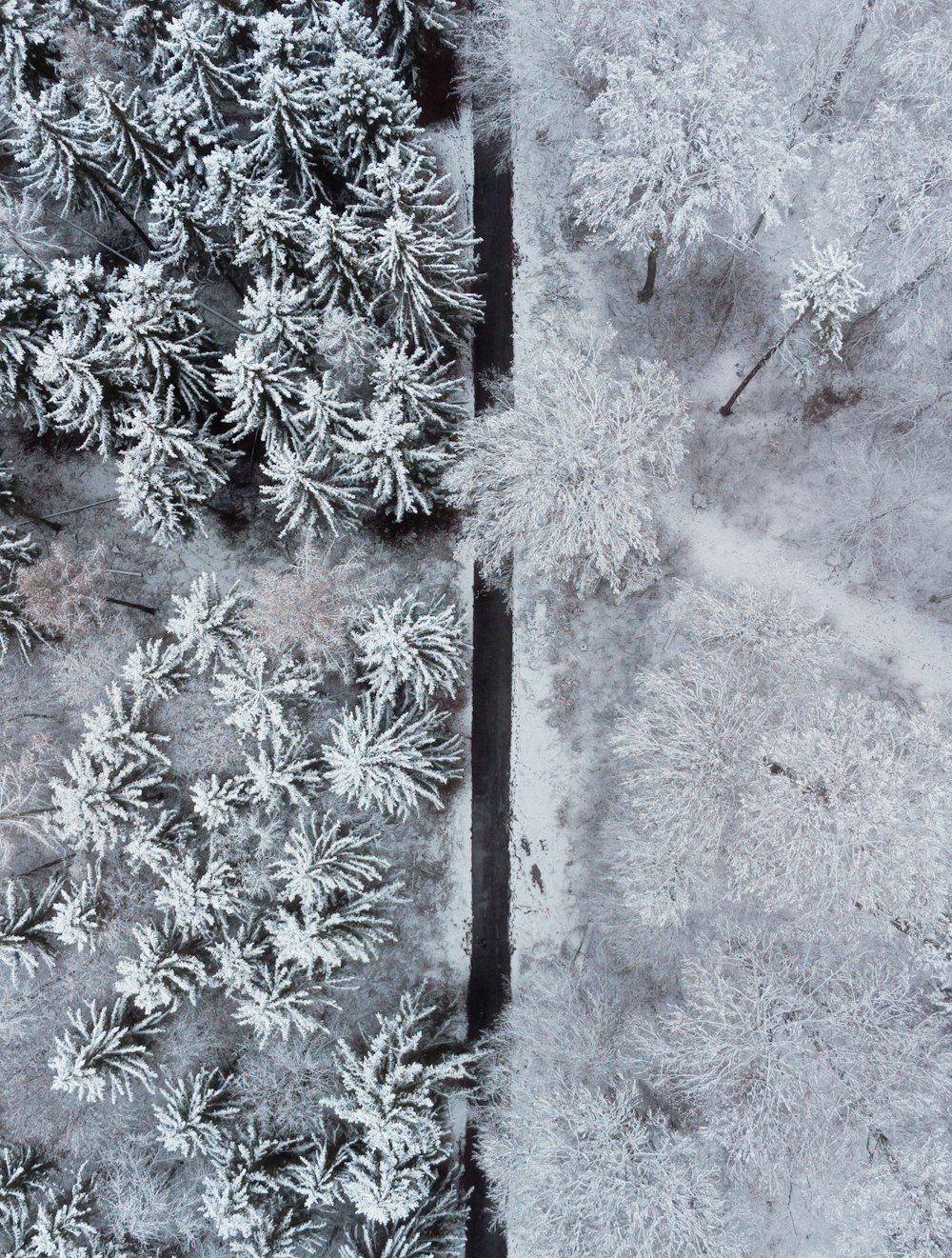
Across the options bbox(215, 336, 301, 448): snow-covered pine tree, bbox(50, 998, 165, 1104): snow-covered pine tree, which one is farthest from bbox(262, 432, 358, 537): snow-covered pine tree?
bbox(50, 998, 165, 1104): snow-covered pine tree

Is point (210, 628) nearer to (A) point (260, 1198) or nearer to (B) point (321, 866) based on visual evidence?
(B) point (321, 866)

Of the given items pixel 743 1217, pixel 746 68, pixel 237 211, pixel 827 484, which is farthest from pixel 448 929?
→ pixel 746 68

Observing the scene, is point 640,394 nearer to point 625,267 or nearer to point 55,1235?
point 625,267

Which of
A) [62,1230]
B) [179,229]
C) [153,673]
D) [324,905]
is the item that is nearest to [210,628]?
[153,673]

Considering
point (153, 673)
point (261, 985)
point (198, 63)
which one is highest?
point (198, 63)

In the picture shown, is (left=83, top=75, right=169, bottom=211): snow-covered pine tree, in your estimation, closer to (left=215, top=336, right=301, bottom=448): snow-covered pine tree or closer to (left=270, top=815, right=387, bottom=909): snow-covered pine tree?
(left=215, top=336, right=301, bottom=448): snow-covered pine tree

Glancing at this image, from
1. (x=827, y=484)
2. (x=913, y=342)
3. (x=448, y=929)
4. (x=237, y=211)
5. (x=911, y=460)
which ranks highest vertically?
(x=913, y=342)
